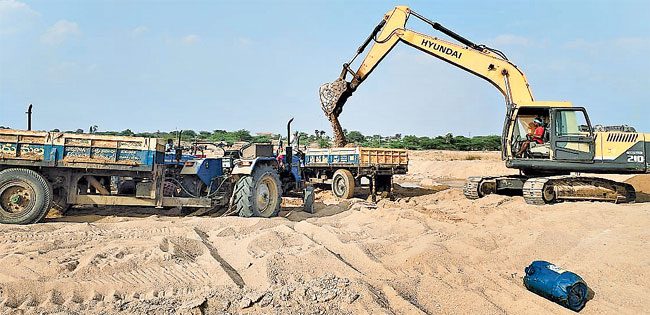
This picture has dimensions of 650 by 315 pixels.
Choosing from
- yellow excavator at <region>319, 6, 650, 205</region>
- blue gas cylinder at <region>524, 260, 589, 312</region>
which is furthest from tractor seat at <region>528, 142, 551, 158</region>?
blue gas cylinder at <region>524, 260, 589, 312</region>

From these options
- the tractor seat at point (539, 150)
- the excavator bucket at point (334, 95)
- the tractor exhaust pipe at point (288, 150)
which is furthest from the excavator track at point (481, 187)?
the tractor exhaust pipe at point (288, 150)

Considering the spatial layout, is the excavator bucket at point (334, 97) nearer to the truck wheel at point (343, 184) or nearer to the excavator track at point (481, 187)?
the truck wheel at point (343, 184)

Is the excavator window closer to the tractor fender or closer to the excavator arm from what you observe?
the excavator arm

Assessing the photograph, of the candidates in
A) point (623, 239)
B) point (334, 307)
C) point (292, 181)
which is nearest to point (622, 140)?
point (623, 239)

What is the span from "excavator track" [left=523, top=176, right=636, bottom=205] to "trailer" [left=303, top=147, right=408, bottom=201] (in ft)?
15.1

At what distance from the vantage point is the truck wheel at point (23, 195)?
7.10 metres

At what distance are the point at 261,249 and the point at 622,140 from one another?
341 inches

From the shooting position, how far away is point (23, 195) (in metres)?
7.20

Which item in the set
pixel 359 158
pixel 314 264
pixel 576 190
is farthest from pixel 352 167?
pixel 314 264

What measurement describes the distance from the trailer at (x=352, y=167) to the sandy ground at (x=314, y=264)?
5.62 meters

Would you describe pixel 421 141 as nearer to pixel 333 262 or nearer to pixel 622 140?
pixel 622 140

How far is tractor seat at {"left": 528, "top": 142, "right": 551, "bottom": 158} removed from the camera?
1072cm

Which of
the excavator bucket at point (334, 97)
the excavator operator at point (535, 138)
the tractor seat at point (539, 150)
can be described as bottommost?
the tractor seat at point (539, 150)

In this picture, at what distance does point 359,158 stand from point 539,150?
5054 millimetres
